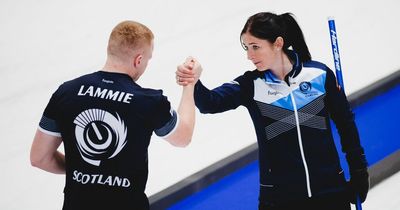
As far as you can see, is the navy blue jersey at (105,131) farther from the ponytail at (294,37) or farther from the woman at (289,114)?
the ponytail at (294,37)

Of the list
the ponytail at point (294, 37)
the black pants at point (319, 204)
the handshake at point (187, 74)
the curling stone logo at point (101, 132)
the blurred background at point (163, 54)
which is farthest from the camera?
the blurred background at point (163, 54)

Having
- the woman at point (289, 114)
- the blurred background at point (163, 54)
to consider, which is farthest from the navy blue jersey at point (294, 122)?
the blurred background at point (163, 54)

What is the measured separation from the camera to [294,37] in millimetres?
2713

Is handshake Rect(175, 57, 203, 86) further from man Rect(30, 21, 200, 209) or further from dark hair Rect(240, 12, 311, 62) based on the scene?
dark hair Rect(240, 12, 311, 62)

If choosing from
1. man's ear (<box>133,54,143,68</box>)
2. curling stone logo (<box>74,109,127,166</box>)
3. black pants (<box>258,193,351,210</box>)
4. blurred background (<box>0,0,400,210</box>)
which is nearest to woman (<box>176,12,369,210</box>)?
black pants (<box>258,193,351,210</box>)

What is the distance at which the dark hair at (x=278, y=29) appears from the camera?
260cm

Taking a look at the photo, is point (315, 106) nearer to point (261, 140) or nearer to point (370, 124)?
point (261, 140)

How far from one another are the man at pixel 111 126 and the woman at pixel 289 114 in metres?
0.42

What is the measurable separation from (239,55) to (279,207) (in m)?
3.04

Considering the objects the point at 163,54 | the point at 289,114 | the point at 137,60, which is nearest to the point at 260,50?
the point at 289,114

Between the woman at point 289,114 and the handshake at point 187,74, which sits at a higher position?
the handshake at point 187,74

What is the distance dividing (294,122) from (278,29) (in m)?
0.42

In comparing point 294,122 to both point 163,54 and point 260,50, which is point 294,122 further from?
point 163,54

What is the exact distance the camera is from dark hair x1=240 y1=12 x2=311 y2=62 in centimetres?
260
